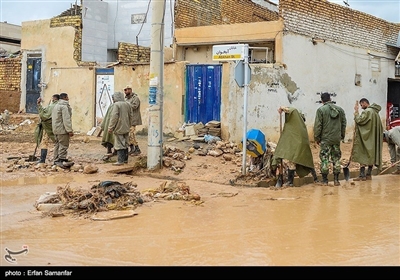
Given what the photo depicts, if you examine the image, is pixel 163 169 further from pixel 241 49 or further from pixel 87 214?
pixel 87 214

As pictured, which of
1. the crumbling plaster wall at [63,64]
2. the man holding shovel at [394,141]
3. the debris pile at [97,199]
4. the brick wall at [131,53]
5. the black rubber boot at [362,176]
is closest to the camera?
the debris pile at [97,199]

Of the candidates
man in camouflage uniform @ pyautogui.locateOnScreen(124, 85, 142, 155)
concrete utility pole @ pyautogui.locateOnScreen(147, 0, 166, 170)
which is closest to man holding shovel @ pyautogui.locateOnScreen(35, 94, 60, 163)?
man in camouflage uniform @ pyautogui.locateOnScreen(124, 85, 142, 155)

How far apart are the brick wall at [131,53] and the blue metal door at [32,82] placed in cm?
333

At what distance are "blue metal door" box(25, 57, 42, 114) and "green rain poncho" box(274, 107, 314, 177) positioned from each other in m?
12.2

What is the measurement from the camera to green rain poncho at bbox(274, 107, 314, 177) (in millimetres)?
8953

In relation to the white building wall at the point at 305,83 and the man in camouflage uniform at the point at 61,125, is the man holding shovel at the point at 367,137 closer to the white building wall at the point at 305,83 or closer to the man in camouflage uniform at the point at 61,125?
the white building wall at the point at 305,83

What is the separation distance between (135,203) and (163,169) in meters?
3.18

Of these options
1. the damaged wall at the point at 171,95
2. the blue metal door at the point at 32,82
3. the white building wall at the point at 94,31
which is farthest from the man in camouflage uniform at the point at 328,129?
the blue metal door at the point at 32,82

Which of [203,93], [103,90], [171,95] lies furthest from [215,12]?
[203,93]

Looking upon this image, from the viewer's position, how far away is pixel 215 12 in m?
19.3

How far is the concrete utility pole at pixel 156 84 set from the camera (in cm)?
987

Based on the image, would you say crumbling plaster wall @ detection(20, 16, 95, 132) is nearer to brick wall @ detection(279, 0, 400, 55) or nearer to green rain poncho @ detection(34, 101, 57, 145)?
green rain poncho @ detection(34, 101, 57, 145)

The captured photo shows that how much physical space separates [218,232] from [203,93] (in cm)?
816
